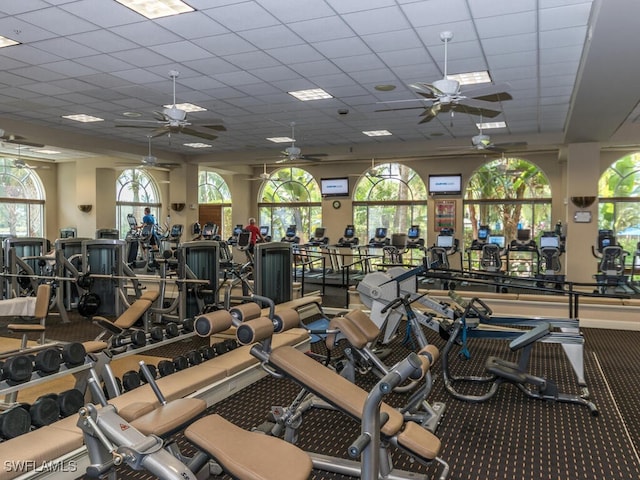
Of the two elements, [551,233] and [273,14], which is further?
[551,233]

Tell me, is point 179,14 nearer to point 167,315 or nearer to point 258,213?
point 167,315

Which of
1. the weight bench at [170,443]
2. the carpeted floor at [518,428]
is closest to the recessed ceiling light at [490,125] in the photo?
the carpeted floor at [518,428]

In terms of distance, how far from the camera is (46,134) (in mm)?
11117

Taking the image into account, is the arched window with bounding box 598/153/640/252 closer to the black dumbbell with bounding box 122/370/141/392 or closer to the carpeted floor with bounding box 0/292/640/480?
the carpeted floor with bounding box 0/292/640/480

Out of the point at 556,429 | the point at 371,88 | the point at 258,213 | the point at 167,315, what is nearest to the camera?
the point at 556,429

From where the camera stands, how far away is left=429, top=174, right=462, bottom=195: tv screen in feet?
47.9

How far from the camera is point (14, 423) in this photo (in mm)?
2752

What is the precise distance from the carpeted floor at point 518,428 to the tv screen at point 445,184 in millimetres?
9847

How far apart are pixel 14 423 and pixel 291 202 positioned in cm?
1502

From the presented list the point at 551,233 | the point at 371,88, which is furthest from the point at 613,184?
the point at 371,88

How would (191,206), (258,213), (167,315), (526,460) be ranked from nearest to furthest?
(526,460)
(167,315)
(191,206)
(258,213)

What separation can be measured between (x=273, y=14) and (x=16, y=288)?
601 cm

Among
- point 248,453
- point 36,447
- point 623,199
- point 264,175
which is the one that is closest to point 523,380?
point 248,453

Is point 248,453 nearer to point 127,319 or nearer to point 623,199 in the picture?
point 127,319
